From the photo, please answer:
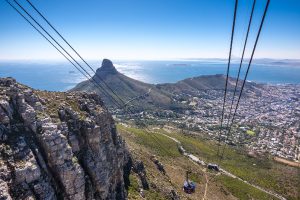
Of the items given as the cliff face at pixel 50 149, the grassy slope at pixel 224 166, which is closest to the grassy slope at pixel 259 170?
the grassy slope at pixel 224 166

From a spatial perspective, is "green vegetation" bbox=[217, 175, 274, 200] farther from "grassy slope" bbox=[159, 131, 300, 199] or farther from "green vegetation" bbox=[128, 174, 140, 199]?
"green vegetation" bbox=[128, 174, 140, 199]

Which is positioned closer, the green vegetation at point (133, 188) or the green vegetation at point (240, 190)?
the green vegetation at point (133, 188)

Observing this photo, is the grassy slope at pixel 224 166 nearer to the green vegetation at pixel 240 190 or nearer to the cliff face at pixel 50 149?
the green vegetation at pixel 240 190

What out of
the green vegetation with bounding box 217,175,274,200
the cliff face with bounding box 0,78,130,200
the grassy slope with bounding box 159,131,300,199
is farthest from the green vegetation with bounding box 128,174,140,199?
the grassy slope with bounding box 159,131,300,199

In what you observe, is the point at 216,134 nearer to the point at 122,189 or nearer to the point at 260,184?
the point at 260,184

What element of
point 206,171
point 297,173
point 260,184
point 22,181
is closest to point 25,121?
point 22,181

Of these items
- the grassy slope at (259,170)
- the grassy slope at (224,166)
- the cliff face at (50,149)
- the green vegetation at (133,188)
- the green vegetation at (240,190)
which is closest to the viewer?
the cliff face at (50,149)
